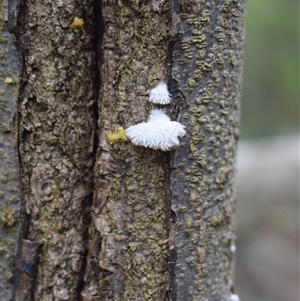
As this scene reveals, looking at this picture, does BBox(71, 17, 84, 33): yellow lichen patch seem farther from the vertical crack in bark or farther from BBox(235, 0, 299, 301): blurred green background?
BBox(235, 0, 299, 301): blurred green background

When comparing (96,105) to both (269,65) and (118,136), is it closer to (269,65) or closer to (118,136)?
(118,136)

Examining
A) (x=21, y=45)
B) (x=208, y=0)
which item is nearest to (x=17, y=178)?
(x=21, y=45)

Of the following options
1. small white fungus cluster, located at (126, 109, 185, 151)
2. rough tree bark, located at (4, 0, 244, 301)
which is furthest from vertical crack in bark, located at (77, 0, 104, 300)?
small white fungus cluster, located at (126, 109, 185, 151)

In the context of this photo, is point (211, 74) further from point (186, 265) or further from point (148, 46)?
point (186, 265)

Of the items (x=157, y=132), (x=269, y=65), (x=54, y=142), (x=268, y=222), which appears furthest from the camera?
(x=269, y=65)

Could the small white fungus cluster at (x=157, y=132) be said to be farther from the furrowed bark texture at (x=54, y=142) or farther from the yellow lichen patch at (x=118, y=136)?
the furrowed bark texture at (x=54, y=142)

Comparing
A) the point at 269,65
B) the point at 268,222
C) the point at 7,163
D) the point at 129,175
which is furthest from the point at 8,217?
the point at 269,65
